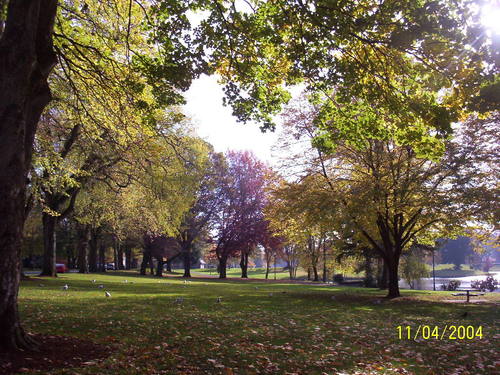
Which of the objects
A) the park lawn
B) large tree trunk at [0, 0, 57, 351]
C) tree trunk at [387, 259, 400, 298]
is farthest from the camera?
tree trunk at [387, 259, 400, 298]

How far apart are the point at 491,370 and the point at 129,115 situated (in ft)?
36.2

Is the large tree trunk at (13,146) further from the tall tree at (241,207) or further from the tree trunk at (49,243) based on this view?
the tall tree at (241,207)

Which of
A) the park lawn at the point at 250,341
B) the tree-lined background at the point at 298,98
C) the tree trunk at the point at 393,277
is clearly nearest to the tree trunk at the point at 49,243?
the tree-lined background at the point at 298,98

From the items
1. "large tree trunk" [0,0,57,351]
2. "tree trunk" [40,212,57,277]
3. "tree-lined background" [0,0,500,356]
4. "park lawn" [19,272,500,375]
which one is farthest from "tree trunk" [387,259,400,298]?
"tree trunk" [40,212,57,277]

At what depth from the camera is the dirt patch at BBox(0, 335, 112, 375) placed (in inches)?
209

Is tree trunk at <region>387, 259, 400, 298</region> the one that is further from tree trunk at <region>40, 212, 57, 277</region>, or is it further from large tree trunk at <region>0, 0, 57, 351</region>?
tree trunk at <region>40, 212, 57, 277</region>

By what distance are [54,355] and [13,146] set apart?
10.5 ft

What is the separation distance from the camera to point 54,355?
5.94 meters

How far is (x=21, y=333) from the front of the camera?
6109 mm
